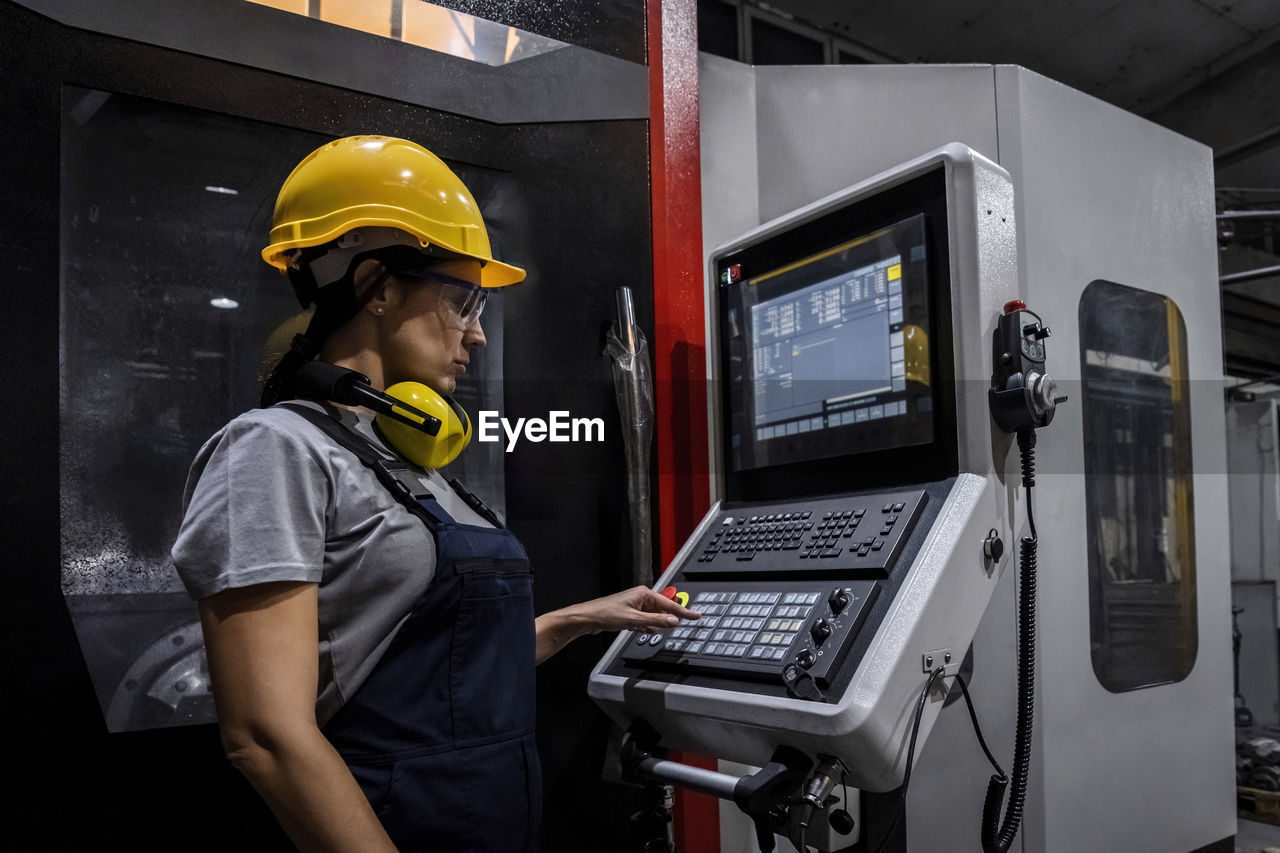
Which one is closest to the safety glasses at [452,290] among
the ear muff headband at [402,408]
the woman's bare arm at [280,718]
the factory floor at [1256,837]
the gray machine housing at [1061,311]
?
the ear muff headband at [402,408]

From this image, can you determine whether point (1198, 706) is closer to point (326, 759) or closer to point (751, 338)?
point (751, 338)

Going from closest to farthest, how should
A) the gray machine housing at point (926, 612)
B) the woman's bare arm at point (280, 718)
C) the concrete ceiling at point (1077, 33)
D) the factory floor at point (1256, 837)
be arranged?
the woman's bare arm at point (280, 718)
the gray machine housing at point (926, 612)
the factory floor at point (1256, 837)
the concrete ceiling at point (1077, 33)

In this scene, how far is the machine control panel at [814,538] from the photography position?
4.84 ft

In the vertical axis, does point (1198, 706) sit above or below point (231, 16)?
below

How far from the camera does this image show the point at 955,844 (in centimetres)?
219

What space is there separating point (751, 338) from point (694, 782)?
3.11ft

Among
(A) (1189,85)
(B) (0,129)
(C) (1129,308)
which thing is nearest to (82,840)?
(B) (0,129)

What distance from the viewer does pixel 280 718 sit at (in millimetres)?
1036

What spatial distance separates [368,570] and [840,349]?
3.28 feet

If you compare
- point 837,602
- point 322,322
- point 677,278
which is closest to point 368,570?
point 322,322

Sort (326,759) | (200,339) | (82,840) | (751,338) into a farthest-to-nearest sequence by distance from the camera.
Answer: (751,338)
(200,339)
(82,840)
(326,759)

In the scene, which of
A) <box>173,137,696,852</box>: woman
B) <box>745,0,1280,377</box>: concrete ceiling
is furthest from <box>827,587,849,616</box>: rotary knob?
<box>745,0,1280,377</box>: concrete ceiling

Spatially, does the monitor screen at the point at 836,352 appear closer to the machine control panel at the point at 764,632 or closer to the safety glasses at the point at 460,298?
the machine control panel at the point at 764,632

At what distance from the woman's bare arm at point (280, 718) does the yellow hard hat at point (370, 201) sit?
1.85 feet
